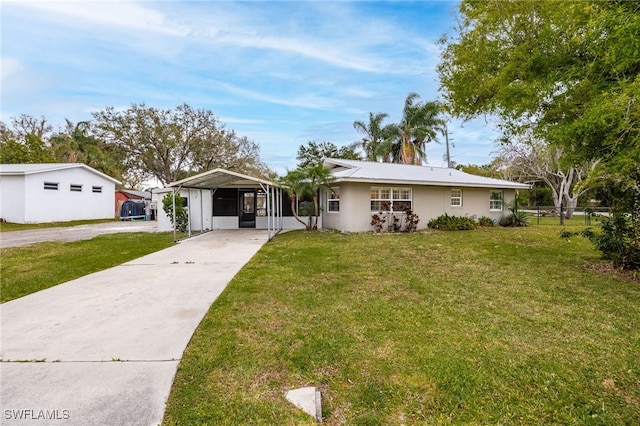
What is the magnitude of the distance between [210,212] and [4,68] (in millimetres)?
9299

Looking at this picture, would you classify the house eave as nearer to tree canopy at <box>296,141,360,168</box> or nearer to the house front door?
the house front door

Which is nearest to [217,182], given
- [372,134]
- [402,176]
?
[402,176]

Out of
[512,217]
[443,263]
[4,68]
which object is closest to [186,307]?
[443,263]

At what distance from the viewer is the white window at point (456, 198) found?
53.0 ft

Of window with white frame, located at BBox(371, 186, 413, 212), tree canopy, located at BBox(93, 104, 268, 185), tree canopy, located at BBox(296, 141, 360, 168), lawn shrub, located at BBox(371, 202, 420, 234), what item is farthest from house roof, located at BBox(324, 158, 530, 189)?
tree canopy, located at BBox(296, 141, 360, 168)

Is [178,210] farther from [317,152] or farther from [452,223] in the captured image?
[317,152]

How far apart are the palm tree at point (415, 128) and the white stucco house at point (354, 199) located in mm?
8016

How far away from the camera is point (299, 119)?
78.0 feet

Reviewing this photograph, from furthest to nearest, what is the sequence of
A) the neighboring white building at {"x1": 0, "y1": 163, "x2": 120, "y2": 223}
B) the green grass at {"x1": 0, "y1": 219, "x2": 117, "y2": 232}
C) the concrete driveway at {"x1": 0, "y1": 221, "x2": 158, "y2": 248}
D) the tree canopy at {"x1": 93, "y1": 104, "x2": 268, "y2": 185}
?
1. the tree canopy at {"x1": 93, "y1": 104, "x2": 268, "y2": 185}
2. the neighboring white building at {"x1": 0, "y1": 163, "x2": 120, "y2": 223}
3. the green grass at {"x1": 0, "y1": 219, "x2": 117, "y2": 232}
4. the concrete driveway at {"x1": 0, "y1": 221, "x2": 158, "y2": 248}

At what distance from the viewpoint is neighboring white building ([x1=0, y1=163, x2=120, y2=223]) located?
1825 centimetres

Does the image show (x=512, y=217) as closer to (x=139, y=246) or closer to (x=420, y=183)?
(x=420, y=183)

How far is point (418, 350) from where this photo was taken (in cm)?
342

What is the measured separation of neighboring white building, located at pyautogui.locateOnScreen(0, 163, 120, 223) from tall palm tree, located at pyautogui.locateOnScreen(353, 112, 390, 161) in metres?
20.7

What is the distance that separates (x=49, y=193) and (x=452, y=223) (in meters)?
23.1
